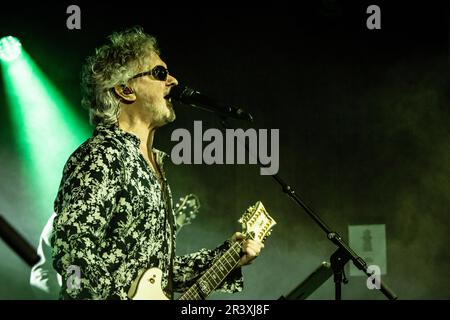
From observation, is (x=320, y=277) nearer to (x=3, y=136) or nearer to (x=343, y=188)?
(x=343, y=188)

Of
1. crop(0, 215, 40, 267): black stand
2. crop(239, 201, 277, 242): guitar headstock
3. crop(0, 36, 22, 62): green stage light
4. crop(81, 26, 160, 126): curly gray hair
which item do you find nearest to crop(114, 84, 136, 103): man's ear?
crop(81, 26, 160, 126): curly gray hair

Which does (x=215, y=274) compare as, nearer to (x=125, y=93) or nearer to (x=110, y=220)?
(x=110, y=220)

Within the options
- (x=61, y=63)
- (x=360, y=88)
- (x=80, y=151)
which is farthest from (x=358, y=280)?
(x=80, y=151)

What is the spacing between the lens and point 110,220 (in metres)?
2.36

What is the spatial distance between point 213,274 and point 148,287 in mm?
512

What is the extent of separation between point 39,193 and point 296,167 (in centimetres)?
208

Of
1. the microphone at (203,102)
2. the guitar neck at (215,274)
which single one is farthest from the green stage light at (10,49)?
the guitar neck at (215,274)

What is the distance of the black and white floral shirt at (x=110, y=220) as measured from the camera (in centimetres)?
219

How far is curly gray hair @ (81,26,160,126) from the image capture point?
279cm

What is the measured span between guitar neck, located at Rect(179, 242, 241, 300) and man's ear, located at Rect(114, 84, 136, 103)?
2.71ft

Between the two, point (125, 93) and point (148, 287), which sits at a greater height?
point (125, 93)

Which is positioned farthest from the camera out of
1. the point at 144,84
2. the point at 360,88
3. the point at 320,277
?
the point at 360,88

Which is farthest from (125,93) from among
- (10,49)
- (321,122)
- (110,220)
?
(321,122)

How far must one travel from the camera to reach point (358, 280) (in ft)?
17.4
